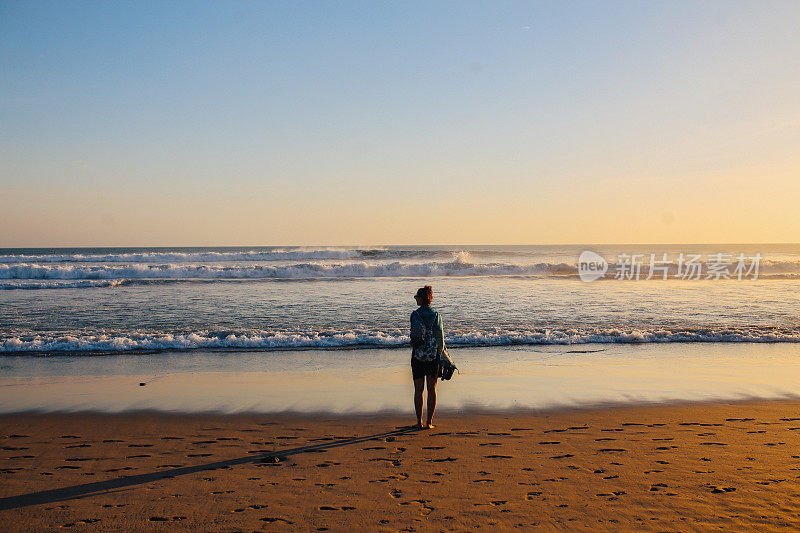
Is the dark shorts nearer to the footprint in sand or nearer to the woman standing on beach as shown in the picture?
the woman standing on beach

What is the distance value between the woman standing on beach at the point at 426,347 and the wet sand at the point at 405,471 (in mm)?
338

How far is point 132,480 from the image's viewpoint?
4.64 metres

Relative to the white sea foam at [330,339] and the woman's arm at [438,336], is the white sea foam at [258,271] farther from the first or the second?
the woman's arm at [438,336]

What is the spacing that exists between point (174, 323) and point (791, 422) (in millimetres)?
13171

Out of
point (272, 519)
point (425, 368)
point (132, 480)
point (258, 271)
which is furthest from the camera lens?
point (258, 271)

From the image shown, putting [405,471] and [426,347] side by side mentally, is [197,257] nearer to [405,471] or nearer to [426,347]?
[426,347]

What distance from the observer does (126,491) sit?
440cm

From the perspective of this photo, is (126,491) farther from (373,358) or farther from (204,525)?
(373,358)

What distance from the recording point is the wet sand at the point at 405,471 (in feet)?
12.8

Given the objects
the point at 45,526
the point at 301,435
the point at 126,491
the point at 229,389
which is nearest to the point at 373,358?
the point at 229,389

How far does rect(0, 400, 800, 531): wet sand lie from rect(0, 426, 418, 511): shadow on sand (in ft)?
0.07

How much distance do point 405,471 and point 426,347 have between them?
5.46 ft

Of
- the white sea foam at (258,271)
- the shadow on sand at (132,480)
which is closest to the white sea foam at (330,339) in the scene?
the shadow on sand at (132,480)

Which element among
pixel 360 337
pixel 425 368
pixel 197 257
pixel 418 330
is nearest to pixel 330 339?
pixel 360 337
